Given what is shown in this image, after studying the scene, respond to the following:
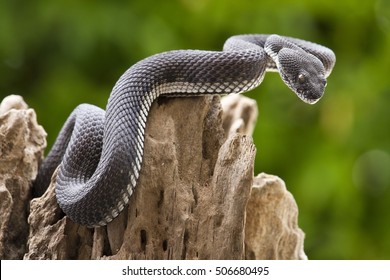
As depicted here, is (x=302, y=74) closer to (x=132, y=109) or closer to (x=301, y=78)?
(x=301, y=78)

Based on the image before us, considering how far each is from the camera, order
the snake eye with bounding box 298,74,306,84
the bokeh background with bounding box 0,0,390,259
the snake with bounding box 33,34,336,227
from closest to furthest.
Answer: the snake with bounding box 33,34,336,227
the snake eye with bounding box 298,74,306,84
the bokeh background with bounding box 0,0,390,259

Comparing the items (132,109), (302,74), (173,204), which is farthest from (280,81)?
(173,204)

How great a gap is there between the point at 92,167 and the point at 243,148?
2.42 feet

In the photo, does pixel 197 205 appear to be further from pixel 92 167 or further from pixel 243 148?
pixel 92 167

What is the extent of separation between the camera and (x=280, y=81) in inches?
199

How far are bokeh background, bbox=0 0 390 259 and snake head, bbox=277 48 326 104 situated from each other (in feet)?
4.99

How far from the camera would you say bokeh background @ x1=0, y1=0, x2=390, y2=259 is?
4.91 m

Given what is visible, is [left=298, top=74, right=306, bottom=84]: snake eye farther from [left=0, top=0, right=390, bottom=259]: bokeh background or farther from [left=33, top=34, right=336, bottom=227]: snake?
[left=0, top=0, right=390, bottom=259]: bokeh background

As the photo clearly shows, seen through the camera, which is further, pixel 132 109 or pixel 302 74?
pixel 302 74

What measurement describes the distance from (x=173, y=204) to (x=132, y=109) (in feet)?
1.55

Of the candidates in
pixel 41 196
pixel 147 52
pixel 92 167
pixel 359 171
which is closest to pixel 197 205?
pixel 92 167

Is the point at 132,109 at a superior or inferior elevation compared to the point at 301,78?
inferior

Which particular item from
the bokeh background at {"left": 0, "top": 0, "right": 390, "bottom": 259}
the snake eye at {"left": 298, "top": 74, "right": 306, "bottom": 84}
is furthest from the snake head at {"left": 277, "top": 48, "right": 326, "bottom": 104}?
the bokeh background at {"left": 0, "top": 0, "right": 390, "bottom": 259}

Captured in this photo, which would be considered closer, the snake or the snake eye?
the snake
